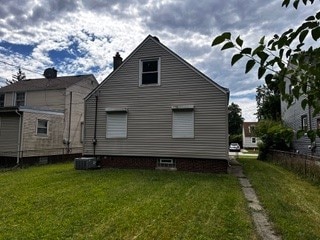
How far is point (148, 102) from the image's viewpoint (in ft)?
49.2

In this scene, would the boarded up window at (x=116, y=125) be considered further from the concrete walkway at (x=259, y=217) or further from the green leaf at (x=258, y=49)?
the green leaf at (x=258, y=49)

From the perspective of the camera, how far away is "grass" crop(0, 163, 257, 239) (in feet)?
17.3

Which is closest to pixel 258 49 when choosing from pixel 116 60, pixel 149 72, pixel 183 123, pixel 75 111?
pixel 183 123

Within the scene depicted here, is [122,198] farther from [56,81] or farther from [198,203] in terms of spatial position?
[56,81]

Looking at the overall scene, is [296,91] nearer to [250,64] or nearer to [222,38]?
Result: [250,64]

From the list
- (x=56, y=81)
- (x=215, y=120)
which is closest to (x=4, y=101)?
(x=56, y=81)

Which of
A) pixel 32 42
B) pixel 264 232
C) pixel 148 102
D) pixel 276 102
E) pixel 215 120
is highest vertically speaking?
pixel 32 42

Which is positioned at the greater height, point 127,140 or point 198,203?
point 127,140

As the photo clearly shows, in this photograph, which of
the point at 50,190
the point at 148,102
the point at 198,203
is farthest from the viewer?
the point at 148,102

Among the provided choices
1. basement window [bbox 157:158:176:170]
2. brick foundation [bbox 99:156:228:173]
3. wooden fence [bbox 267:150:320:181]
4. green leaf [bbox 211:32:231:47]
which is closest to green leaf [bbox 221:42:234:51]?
green leaf [bbox 211:32:231:47]

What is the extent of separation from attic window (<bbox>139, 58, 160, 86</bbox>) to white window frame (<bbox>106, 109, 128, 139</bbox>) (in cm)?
191

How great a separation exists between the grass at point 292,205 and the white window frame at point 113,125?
7112 millimetres

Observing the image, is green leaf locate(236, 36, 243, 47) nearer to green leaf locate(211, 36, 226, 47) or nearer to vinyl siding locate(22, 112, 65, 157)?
green leaf locate(211, 36, 226, 47)

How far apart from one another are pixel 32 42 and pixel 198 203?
1991 cm
